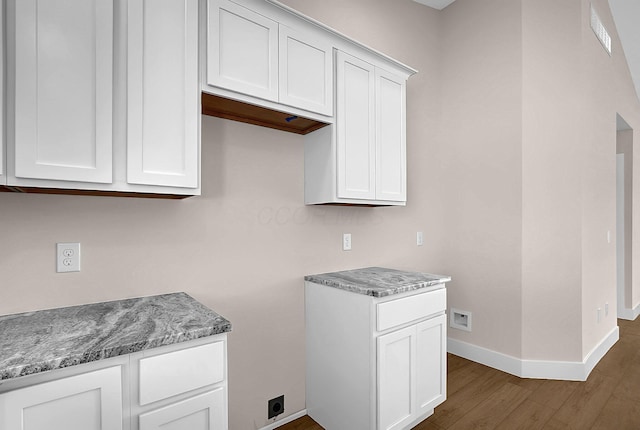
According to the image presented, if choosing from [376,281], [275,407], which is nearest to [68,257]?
[275,407]

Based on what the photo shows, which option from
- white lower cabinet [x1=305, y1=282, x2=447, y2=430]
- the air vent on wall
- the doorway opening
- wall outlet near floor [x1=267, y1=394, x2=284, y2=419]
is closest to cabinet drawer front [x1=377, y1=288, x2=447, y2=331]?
white lower cabinet [x1=305, y1=282, x2=447, y2=430]

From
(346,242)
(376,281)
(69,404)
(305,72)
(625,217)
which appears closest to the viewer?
(69,404)

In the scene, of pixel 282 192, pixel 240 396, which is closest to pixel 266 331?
pixel 240 396

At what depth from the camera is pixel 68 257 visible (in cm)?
145

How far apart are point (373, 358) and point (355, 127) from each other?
1.37 metres

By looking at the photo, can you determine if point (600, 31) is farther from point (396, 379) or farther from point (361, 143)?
point (396, 379)

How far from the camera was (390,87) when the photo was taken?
235 cm

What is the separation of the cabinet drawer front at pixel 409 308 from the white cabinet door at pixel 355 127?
697 millimetres

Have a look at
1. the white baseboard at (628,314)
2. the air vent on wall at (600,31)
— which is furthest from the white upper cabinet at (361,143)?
the white baseboard at (628,314)

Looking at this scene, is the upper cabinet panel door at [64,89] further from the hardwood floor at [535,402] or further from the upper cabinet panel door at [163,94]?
the hardwood floor at [535,402]

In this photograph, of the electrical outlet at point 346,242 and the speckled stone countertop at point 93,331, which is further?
the electrical outlet at point 346,242

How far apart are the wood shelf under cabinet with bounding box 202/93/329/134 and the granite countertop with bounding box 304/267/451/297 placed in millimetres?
971

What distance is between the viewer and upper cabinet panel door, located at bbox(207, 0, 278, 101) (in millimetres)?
1546

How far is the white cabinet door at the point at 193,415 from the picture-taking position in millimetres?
1110
